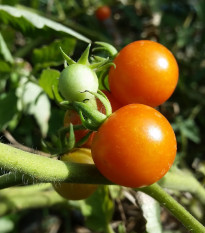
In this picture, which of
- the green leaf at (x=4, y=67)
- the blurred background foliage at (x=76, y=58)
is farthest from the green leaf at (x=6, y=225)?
the green leaf at (x=4, y=67)

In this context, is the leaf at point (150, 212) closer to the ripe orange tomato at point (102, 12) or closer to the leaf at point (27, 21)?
the leaf at point (27, 21)

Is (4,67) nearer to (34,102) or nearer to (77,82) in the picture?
(34,102)

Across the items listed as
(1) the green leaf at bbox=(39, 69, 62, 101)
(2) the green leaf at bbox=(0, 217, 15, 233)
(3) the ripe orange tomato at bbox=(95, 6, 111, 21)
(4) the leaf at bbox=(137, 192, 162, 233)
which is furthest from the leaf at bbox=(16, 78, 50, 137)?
(3) the ripe orange tomato at bbox=(95, 6, 111, 21)

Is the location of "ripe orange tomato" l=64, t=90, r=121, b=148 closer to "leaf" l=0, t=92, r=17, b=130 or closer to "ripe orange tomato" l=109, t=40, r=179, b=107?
"ripe orange tomato" l=109, t=40, r=179, b=107

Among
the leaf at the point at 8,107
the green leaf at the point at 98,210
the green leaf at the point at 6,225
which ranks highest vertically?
the leaf at the point at 8,107

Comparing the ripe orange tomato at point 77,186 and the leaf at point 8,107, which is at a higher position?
the ripe orange tomato at point 77,186

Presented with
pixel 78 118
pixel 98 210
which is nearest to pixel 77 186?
pixel 78 118

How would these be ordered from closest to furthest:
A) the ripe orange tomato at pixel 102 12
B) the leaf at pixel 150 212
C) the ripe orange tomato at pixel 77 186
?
the ripe orange tomato at pixel 77 186 < the leaf at pixel 150 212 < the ripe orange tomato at pixel 102 12
